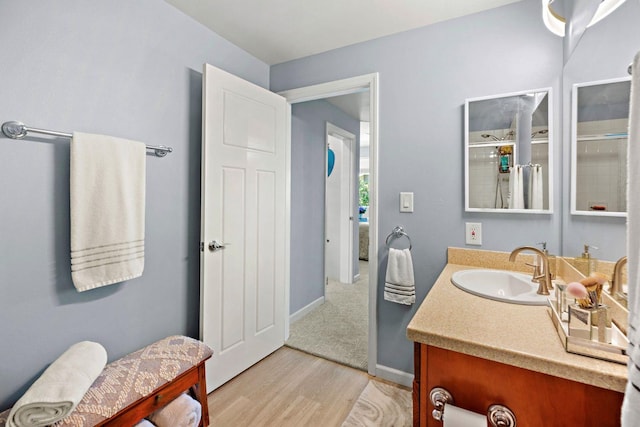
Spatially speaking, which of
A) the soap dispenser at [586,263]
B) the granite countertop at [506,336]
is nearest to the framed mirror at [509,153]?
the soap dispenser at [586,263]

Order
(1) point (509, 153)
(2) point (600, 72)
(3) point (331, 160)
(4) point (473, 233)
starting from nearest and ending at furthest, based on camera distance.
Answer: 1. (2) point (600, 72)
2. (1) point (509, 153)
3. (4) point (473, 233)
4. (3) point (331, 160)

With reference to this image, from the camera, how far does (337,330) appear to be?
2.85 m

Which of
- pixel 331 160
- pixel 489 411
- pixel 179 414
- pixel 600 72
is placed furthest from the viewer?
pixel 331 160

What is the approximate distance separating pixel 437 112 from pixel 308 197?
66.2 inches

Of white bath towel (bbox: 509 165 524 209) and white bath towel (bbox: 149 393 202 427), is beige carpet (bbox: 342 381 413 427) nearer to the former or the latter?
white bath towel (bbox: 149 393 202 427)

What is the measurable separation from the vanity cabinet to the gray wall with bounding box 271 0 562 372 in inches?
41.0

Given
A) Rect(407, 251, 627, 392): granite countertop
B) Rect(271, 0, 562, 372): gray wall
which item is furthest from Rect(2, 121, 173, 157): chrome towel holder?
Rect(271, 0, 562, 372): gray wall

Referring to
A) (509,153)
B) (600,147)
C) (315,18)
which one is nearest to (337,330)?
(509,153)

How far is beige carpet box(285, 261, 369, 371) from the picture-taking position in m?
2.41

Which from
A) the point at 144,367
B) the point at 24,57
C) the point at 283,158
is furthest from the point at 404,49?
the point at 144,367

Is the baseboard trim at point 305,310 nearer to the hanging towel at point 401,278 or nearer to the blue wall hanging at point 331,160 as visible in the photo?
the hanging towel at point 401,278

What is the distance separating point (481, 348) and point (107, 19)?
2.14 metres

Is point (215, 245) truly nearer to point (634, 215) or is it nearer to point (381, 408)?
point (381, 408)

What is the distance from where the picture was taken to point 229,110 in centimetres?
198
